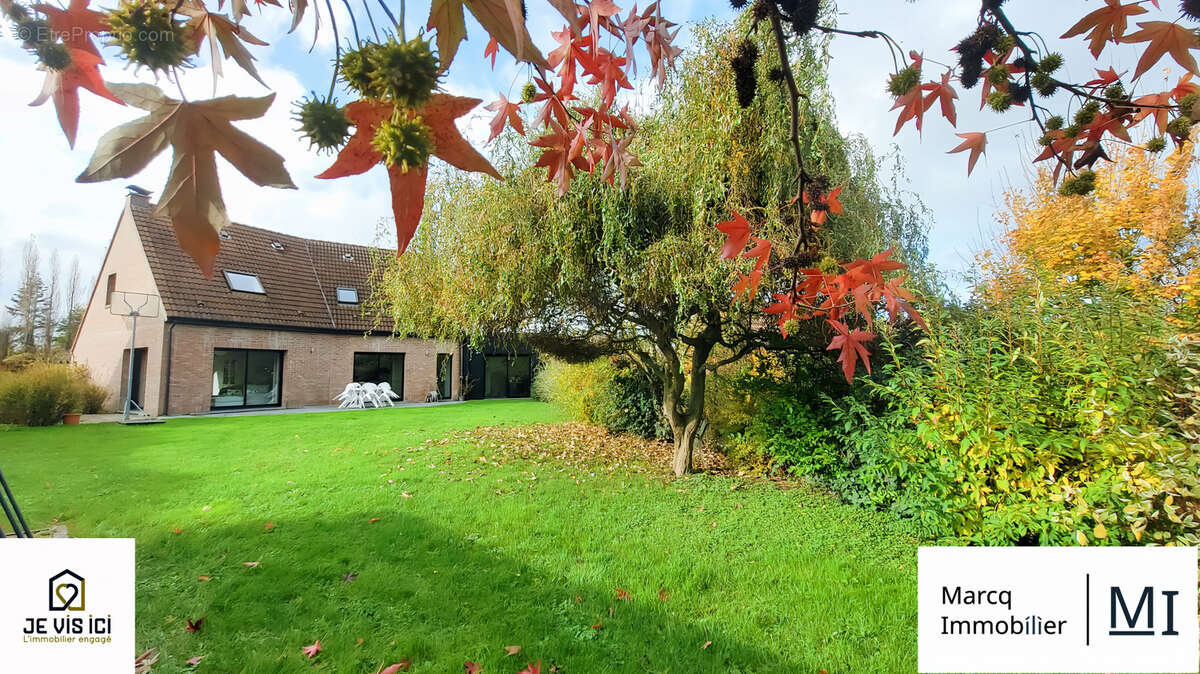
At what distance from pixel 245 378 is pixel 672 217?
1248 cm

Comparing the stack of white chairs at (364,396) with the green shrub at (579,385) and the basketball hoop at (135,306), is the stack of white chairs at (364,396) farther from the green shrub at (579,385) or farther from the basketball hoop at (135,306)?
the green shrub at (579,385)

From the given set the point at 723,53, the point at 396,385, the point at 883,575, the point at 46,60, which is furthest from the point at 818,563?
the point at 396,385

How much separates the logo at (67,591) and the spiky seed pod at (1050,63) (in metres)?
3.98

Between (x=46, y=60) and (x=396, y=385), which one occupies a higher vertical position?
(x=46, y=60)

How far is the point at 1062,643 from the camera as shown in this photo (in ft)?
6.91

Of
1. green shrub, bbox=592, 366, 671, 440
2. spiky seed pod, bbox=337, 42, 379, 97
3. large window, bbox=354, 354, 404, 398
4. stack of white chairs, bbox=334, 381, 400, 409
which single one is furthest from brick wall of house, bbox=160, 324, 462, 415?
spiky seed pod, bbox=337, 42, 379, 97

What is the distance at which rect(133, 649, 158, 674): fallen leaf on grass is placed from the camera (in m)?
2.13

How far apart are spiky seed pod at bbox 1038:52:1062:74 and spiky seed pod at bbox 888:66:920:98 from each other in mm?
256

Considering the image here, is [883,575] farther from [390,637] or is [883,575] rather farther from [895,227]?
[895,227]

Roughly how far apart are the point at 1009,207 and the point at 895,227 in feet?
26.9

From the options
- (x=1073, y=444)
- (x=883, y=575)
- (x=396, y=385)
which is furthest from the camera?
(x=396, y=385)

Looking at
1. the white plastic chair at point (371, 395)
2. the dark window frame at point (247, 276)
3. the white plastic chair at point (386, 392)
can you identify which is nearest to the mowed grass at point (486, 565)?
the dark window frame at point (247, 276)

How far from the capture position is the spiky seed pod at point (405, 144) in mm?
369

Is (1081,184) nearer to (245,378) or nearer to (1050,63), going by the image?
(1050,63)
